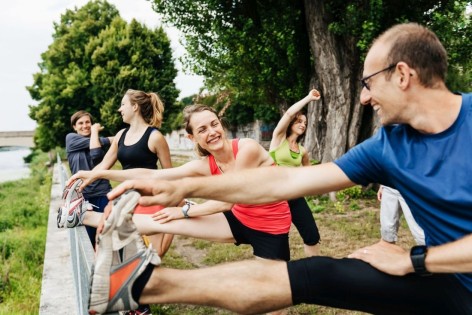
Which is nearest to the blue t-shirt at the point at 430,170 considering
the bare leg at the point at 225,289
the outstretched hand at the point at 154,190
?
the bare leg at the point at 225,289

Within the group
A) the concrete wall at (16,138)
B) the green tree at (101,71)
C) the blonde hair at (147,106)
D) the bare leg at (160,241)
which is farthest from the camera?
the concrete wall at (16,138)

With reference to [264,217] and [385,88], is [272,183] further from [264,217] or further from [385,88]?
[264,217]

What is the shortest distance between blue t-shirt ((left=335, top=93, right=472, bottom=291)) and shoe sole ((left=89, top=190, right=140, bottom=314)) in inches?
46.4

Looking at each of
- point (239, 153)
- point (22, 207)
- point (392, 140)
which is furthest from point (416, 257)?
point (22, 207)

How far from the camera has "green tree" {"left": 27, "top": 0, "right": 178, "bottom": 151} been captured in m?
30.3

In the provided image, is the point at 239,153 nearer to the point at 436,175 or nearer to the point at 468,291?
the point at 436,175

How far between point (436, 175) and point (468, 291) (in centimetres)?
59

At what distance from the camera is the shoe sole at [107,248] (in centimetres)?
190

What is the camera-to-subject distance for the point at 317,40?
11.0 metres

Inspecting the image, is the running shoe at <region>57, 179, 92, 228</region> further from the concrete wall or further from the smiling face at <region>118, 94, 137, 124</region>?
the concrete wall

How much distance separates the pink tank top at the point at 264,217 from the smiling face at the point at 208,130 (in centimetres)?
14

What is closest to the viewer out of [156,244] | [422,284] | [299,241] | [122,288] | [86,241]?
[122,288]

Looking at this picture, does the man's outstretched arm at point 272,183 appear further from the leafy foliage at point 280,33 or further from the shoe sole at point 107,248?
the leafy foliage at point 280,33

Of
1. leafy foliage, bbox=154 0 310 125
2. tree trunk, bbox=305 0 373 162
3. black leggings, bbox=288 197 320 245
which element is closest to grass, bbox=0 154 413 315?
black leggings, bbox=288 197 320 245
